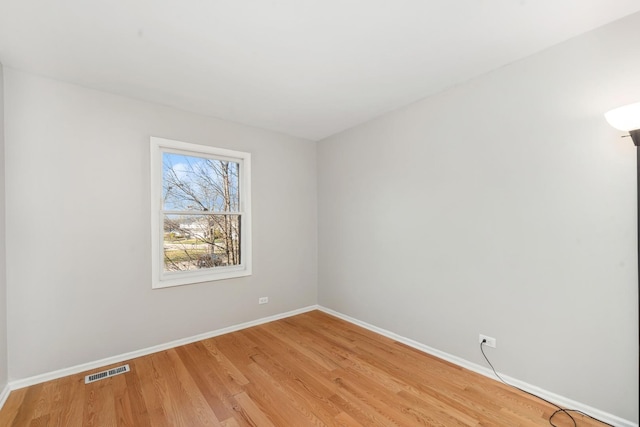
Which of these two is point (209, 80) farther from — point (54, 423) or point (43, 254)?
point (54, 423)

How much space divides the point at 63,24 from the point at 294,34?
1475 millimetres

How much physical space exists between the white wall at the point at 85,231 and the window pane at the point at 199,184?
8.8 inches

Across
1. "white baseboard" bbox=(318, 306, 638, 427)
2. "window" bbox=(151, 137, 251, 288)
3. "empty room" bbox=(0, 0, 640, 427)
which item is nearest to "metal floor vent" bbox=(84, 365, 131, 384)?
"empty room" bbox=(0, 0, 640, 427)

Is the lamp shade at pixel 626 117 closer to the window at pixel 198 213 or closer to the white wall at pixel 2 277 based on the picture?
the window at pixel 198 213

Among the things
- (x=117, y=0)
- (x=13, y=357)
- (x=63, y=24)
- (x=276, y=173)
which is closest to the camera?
(x=117, y=0)

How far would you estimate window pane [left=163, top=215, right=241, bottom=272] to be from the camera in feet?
10.3

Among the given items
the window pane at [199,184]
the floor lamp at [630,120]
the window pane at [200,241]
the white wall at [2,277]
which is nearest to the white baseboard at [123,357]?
the white wall at [2,277]

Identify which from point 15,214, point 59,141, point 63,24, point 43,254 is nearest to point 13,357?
point 43,254

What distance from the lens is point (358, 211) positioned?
12.0ft

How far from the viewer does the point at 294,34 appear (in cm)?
194

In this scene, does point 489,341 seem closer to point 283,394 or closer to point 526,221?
point 526,221

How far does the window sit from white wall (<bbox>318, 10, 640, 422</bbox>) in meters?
1.75

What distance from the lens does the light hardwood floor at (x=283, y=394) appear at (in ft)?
6.25

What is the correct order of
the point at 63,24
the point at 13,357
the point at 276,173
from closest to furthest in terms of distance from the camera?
the point at 63,24 → the point at 13,357 → the point at 276,173
